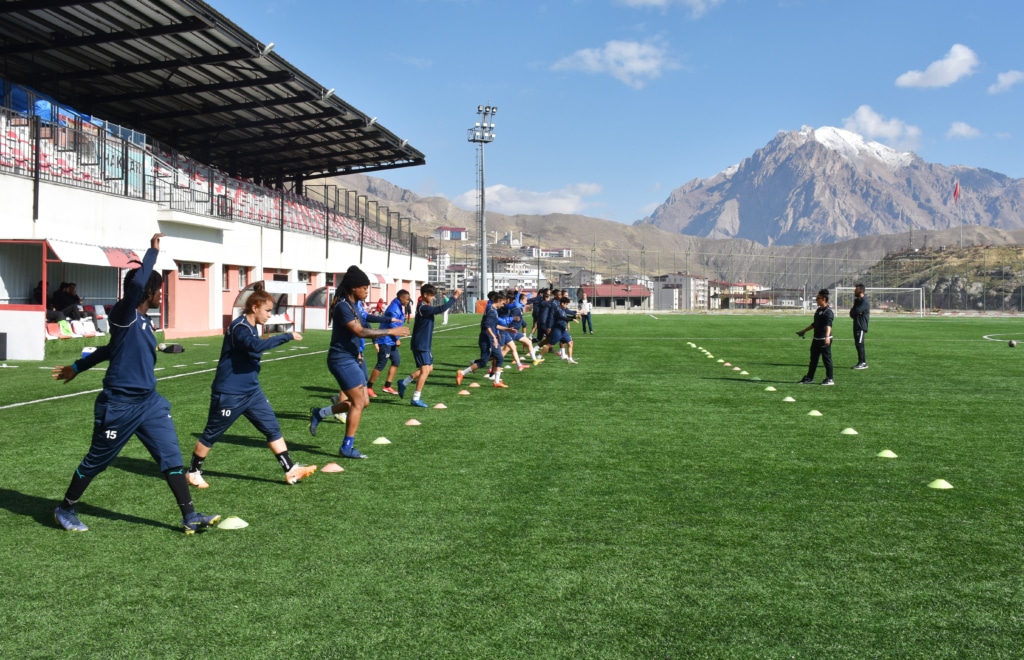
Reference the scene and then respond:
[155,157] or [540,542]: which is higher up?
[155,157]

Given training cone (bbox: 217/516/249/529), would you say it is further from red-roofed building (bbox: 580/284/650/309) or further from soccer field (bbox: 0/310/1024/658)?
red-roofed building (bbox: 580/284/650/309)

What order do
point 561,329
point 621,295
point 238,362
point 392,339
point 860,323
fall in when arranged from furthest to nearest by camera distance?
point 621,295
point 561,329
point 860,323
point 392,339
point 238,362

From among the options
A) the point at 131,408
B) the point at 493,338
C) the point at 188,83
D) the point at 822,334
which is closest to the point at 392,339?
the point at 493,338

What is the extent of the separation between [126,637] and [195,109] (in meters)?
36.3

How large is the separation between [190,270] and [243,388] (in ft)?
88.1

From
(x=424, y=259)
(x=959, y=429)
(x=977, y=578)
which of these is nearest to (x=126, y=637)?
(x=977, y=578)

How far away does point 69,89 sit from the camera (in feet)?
115

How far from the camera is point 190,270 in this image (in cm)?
3192

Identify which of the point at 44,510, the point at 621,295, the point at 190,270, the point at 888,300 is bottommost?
the point at 44,510

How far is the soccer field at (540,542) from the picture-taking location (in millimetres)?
4215

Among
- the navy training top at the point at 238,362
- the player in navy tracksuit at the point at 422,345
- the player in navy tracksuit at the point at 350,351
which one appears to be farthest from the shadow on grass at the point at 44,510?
the player in navy tracksuit at the point at 422,345

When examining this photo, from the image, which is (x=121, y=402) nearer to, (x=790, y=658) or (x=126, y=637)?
(x=126, y=637)

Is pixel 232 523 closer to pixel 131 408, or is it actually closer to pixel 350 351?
pixel 131 408

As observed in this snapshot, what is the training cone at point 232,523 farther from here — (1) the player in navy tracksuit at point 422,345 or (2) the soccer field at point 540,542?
(1) the player in navy tracksuit at point 422,345
